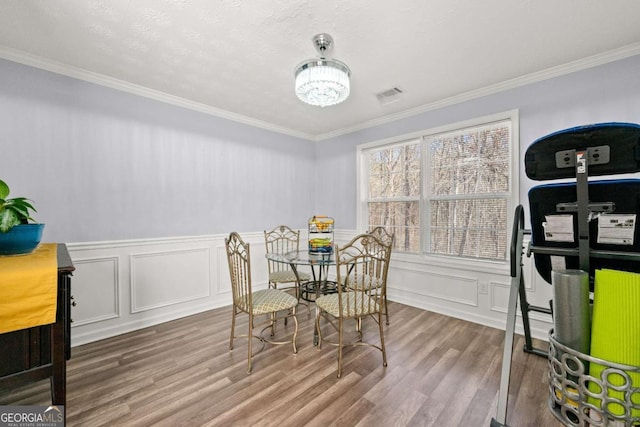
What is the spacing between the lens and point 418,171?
11.9ft

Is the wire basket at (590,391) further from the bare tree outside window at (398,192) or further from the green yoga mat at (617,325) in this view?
the bare tree outside window at (398,192)

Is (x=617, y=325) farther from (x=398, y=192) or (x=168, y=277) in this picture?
(x=168, y=277)

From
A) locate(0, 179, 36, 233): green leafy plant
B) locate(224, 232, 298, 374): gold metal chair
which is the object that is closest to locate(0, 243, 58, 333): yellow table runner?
locate(0, 179, 36, 233): green leafy plant

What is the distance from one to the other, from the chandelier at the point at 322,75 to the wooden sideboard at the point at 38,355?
6.29 ft

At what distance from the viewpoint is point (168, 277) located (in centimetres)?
315

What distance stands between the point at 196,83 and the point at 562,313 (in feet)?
11.2

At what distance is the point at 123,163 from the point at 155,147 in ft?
1.24

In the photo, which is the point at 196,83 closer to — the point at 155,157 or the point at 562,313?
the point at 155,157

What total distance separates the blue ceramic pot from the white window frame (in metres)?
3.52

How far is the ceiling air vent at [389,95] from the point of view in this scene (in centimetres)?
303

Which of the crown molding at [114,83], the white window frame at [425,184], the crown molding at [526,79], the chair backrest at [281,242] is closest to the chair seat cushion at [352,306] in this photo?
the white window frame at [425,184]

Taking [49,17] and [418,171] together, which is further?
[418,171]

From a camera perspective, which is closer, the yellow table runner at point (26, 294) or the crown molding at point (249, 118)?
the yellow table runner at point (26, 294)

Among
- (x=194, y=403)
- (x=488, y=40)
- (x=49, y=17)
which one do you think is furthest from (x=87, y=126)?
(x=488, y=40)
